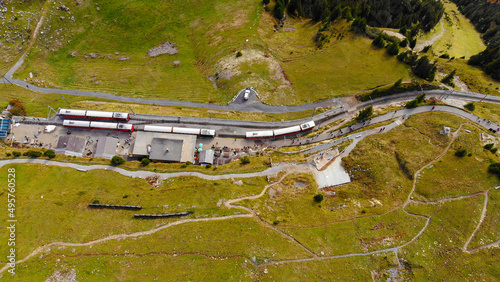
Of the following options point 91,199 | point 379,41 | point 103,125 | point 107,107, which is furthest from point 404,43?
point 91,199

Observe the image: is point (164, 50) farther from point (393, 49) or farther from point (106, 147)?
point (393, 49)

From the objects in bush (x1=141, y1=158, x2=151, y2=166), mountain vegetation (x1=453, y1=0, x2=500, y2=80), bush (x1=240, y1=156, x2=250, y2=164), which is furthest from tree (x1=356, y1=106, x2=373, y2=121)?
mountain vegetation (x1=453, y1=0, x2=500, y2=80)

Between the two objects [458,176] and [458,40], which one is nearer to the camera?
[458,176]

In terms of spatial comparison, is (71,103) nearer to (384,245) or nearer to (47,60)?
(47,60)

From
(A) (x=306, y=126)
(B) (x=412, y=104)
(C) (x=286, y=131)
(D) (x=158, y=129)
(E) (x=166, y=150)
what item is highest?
(B) (x=412, y=104)

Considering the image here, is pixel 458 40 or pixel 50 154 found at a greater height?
pixel 458 40

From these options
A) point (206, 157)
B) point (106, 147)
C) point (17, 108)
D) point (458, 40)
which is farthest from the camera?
point (458, 40)

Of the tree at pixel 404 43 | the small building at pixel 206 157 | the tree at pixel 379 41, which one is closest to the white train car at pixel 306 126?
the small building at pixel 206 157
